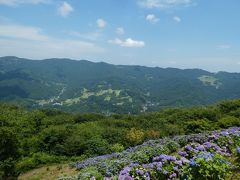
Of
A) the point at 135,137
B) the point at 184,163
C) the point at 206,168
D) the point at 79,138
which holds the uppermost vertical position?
the point at 206,168

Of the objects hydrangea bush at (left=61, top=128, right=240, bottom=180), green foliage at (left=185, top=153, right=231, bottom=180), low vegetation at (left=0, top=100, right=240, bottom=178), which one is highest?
green foliage at (left=185, top=153, right=231, bottom=180)

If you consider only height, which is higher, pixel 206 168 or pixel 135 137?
pixel 206 168

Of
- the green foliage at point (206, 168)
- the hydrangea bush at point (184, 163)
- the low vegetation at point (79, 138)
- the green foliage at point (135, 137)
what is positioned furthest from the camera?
the green foliage at point (135, 137)

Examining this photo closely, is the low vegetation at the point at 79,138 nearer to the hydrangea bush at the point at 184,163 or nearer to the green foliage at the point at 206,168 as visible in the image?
the hydrangea bush at the point at 184,163

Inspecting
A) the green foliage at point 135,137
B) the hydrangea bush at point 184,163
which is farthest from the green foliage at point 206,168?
the green foliage at point 135,137

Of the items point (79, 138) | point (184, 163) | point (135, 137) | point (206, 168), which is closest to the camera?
point (206, 168)

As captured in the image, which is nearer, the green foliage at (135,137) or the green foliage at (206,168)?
the green foliage at (206,168)

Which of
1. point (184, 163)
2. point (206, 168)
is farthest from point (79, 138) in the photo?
point (206, 168)

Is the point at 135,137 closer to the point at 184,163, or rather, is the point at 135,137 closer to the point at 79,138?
the point at 79,138

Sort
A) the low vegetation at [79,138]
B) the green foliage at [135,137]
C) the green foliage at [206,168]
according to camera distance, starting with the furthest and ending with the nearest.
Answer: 1. the green foliage at [135,137]
2. the low vegetation at [79,138]
3. the green foliage at [206,168]

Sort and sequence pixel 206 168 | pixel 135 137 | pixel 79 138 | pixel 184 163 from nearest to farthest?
pixel 206 168
pixel 184 163
pixel 135 137
pixel 79 138

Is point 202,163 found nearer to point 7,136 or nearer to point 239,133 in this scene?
point 239,133

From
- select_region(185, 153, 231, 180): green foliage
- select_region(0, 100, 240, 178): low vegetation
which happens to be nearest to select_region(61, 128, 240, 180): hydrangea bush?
select_region(185, 153, 231, 180): green foliage

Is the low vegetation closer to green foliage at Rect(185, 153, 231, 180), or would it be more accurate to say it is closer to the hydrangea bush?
the hydrangea bush
